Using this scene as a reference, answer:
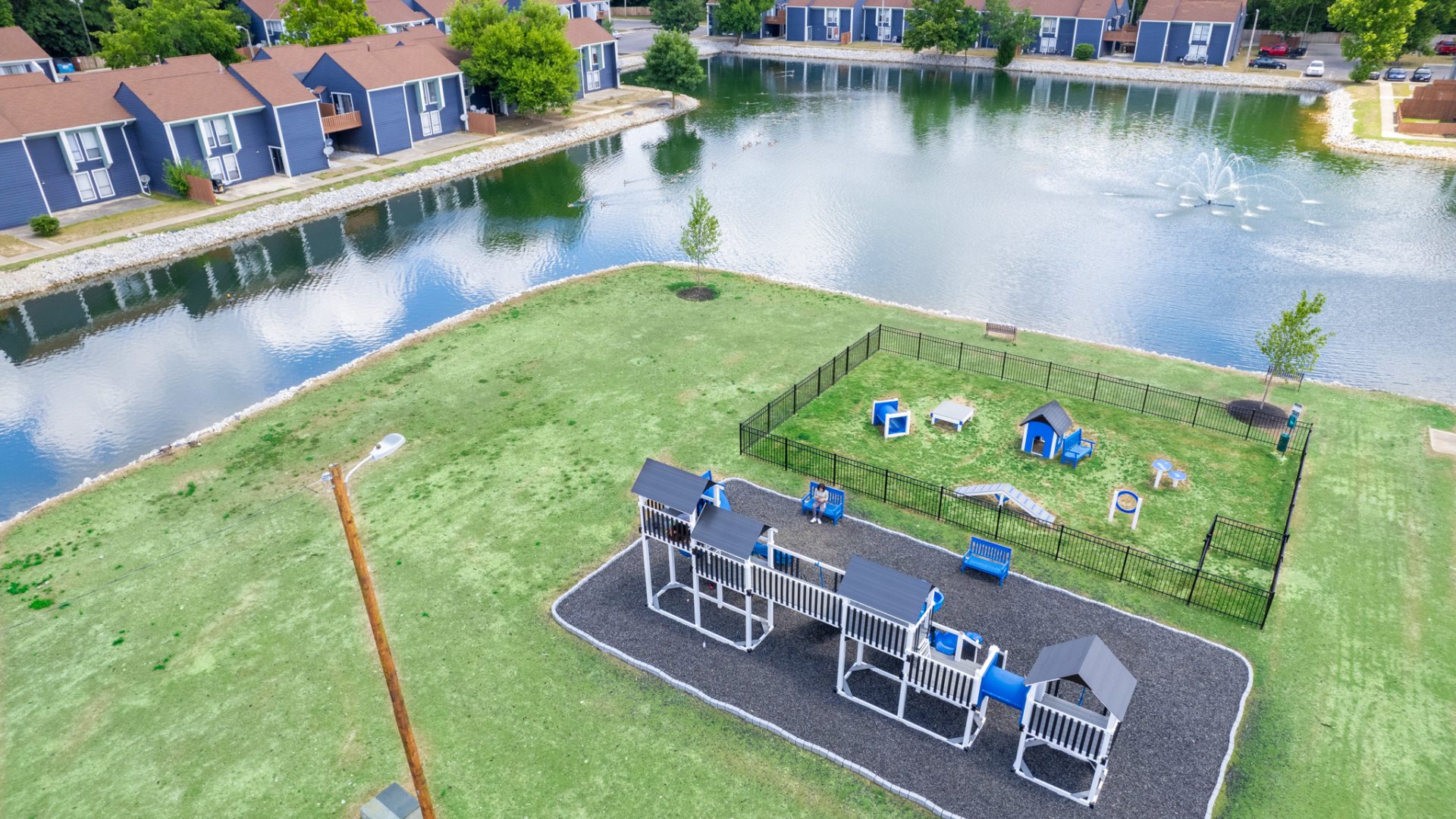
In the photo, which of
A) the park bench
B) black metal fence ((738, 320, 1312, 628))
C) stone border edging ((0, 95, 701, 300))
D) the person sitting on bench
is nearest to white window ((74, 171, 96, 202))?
stone border edging ((0, 95, 701, 300))

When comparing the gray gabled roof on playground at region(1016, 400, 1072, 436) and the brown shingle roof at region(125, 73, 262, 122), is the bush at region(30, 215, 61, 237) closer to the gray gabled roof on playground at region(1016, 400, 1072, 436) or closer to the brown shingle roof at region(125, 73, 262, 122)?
the brown shingle roof at region(125, 73, 262, 122)

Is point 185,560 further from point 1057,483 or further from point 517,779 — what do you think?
point 1057,483

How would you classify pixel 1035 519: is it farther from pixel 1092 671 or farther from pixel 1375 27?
pixel 1375 27

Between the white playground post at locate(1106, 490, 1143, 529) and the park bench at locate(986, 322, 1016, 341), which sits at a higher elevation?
the park bench at locate(986, 322, 1016, 341)

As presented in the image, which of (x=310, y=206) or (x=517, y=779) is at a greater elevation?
(x=310, y=206)

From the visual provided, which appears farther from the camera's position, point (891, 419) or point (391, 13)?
point (391, 13)

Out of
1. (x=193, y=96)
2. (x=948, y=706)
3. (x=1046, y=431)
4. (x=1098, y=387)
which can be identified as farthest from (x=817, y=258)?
(x=193, y=96)

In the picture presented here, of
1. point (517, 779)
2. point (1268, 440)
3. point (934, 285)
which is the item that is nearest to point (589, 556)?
point (517, 779)
